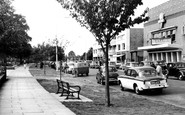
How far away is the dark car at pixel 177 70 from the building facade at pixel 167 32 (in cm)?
1095

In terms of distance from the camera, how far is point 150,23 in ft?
165

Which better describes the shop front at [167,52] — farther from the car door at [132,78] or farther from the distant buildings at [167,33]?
the car door at [132,78]

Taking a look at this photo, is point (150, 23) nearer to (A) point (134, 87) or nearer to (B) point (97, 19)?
(A) point (134, 87)

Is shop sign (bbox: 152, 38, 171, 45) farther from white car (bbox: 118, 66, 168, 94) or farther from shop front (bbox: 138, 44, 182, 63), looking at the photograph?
white car (bbox: 118, 66, 168, 94)

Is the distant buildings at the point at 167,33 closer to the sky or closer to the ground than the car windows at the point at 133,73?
closer to the sky

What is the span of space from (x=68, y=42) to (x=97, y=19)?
1937 centimetres

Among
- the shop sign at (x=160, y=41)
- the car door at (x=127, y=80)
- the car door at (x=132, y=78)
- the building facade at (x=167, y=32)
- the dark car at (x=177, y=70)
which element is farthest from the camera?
the shop sign at (x=160, y=41)

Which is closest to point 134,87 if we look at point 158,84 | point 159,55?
point 158,84

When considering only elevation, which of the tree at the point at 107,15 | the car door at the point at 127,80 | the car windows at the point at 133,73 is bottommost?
the car door at the point at 127,80

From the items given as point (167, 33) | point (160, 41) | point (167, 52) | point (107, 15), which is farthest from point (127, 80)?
point (160, 41)

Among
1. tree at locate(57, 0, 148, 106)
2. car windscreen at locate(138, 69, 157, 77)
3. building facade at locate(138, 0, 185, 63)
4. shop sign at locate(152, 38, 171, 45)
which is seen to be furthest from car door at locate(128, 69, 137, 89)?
shop sign at locate(152, 38, 171, 45)

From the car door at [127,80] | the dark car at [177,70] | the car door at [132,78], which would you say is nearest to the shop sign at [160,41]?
the dark car at [177,70]

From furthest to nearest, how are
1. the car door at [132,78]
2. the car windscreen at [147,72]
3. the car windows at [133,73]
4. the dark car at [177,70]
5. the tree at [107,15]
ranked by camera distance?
1. the dark car at [177,70]
2. the car windows at [133,73]
3. the car door at [132,78]
4. the car windscreen at [147,72]
5. the tree at [107,15]

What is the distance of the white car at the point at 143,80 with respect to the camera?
14.9m
